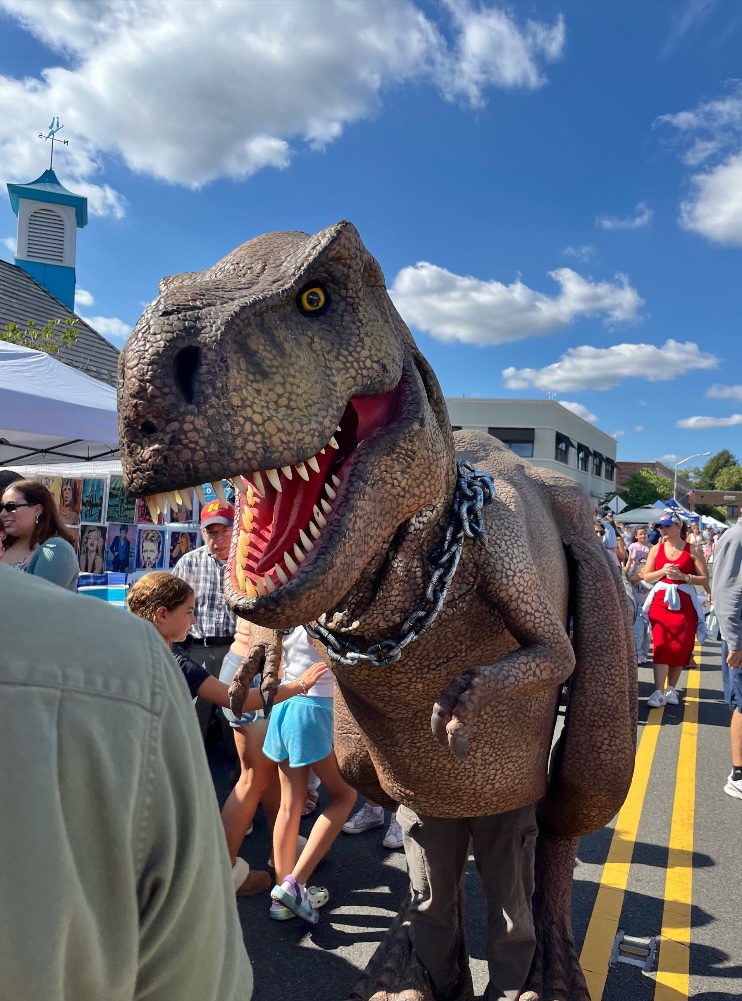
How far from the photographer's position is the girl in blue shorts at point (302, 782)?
10.2 feet

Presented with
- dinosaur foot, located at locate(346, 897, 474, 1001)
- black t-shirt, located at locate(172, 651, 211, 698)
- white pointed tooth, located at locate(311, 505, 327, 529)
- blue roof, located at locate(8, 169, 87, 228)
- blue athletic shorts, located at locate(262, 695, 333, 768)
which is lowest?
dinosaur foot, located at locate(346, 897, 474, 1001)

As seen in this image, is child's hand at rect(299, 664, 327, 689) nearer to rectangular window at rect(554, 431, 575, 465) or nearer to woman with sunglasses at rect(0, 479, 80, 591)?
woman with sunglasses at rect(0, 479, 80, 591)

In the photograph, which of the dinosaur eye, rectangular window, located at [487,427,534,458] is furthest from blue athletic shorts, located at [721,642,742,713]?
rectangular window, located at [487,427,534,458]

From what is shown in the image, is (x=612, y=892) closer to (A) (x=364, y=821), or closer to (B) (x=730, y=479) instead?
(A) (x=364, y=821)

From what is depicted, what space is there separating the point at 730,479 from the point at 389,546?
75010 millimetres

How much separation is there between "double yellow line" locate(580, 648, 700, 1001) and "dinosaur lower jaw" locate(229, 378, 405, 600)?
89.5 inches

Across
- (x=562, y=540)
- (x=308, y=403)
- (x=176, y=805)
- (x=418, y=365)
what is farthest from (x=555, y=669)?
(x=176, y=805)

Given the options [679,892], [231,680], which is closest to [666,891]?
[679,892]

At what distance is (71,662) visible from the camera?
1.90 feet

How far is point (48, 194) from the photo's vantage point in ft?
63.3

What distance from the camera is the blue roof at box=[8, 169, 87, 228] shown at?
19203 mm

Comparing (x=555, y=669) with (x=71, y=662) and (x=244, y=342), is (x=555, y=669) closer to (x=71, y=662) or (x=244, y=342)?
(x=244, y=342)

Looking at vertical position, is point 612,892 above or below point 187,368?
below

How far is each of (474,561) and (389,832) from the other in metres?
2.70
